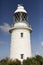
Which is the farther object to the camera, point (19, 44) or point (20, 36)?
point (20, 36)

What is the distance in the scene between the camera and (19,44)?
2258cm

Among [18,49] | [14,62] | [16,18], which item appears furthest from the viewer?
[16,18]

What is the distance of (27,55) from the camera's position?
74.5 ft

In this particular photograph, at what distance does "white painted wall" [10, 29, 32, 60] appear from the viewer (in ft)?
73.7

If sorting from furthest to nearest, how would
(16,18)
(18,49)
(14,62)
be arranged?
(16,18) < (18,49) < (14,62)

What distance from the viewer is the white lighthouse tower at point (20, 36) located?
22484 millimetres

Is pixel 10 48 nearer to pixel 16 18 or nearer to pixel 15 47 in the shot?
pixel 15 47

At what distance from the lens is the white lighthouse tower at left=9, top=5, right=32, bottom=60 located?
22.5 meters

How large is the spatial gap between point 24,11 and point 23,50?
504 centimetres

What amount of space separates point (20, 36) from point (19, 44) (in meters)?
1.04

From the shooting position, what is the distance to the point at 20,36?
23.0 meters

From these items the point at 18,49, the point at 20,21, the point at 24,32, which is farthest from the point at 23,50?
the point at 20,21

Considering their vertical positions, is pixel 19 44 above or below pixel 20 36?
below

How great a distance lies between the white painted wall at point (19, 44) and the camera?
2247 cm
